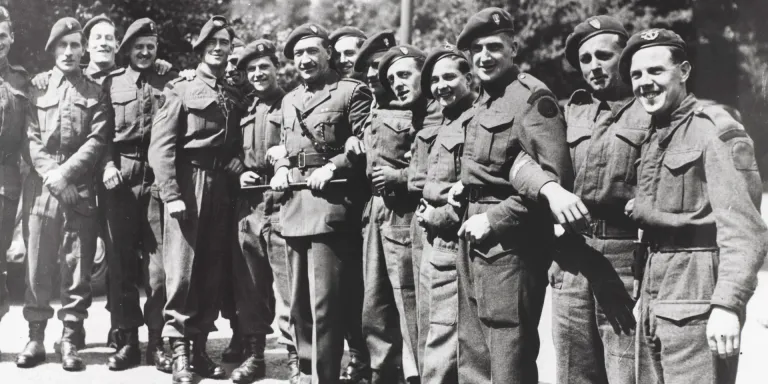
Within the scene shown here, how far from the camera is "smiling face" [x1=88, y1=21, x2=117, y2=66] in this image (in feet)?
24.6

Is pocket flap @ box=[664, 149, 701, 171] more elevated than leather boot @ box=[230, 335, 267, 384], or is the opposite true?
pocket flap @ box=[664, 149, 701, 171]

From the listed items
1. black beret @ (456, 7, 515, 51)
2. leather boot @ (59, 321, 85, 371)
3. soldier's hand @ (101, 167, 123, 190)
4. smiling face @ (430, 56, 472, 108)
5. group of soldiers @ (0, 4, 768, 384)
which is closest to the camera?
group of soldiers @ (0, 4, 768, 384)

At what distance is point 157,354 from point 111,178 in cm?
140

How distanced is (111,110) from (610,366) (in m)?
4.55

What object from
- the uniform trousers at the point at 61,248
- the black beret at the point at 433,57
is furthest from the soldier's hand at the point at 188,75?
the black beret at the point at 433,57

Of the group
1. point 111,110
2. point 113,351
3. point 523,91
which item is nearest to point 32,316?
point 113,351

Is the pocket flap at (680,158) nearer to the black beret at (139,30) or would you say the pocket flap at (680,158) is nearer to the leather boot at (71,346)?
the black beret at (139,30)

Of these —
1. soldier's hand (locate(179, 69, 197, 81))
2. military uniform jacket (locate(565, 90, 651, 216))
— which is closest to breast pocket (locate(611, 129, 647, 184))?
military uniform jacket (locate(565, 90, 651, 216))

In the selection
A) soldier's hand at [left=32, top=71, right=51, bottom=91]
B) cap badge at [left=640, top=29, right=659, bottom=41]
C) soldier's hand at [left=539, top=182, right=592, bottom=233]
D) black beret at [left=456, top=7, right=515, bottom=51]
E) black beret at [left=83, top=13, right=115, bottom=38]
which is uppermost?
black beret at [left=83, top=13, right=115, bottom=38]

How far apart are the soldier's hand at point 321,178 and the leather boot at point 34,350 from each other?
2.71 meters

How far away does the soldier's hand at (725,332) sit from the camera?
133 inches

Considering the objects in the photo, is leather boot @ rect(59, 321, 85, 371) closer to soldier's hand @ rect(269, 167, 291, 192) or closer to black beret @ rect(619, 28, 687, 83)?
soldier's hand @ rect(269, 167, 291, 192)

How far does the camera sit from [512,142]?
4434mm

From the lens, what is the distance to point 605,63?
4754mm
